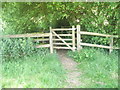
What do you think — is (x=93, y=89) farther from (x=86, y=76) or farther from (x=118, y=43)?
(x=118, y=43)

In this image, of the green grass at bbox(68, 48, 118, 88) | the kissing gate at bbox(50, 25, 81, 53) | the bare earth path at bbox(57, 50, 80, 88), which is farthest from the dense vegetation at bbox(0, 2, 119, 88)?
the kissing gate at bbox(50, 25, 81, 53)

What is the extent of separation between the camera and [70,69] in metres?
4.39

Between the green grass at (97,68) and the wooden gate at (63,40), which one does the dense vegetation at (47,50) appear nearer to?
the green grass at (97,68)

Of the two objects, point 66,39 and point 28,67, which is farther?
point 66,39

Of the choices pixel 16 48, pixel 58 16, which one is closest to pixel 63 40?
pixel 58 16

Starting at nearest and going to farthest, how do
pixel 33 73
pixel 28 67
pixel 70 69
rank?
pixel 33 73, pixel 28 67, pixel 70 69

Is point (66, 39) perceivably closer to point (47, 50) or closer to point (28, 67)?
point (47, 50)

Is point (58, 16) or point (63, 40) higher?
point (58, 16)

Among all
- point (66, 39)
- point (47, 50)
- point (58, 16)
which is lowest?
point (47, 50)

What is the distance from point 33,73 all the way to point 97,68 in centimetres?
176

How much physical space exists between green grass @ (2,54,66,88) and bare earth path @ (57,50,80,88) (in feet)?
0.59

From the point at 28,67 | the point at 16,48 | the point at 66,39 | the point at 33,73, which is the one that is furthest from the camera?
the point at 66,39

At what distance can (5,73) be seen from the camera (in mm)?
3816

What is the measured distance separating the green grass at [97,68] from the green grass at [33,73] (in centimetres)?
64
